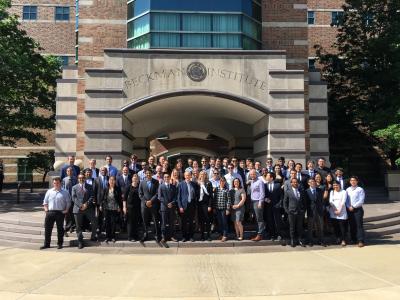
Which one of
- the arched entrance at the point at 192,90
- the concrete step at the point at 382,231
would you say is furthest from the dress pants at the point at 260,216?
the arched entrance at the point at 192,90

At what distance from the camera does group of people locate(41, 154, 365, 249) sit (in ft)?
33.7

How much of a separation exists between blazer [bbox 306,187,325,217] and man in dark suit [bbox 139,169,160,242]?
3.68 meters

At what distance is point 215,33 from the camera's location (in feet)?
53.0

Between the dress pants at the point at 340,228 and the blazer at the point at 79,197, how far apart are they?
19.7ft

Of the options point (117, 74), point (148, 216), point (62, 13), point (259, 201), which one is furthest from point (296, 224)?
point (62, 13)

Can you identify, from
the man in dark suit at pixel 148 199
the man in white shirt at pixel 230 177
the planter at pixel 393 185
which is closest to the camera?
the man in dark suit at pixel 148 199

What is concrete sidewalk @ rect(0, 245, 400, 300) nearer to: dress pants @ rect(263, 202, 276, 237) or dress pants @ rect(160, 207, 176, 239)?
dress pants @ rect(160, 207, 176, 239)

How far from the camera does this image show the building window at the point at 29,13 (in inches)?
1444

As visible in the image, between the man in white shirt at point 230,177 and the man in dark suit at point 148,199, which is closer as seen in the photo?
the man in dark suit at point 148,199

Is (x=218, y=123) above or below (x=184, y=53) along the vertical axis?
below

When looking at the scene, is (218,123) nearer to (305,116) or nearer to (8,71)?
(305,116)

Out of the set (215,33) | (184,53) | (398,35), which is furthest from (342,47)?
(184,53)

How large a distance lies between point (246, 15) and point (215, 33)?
147 cm

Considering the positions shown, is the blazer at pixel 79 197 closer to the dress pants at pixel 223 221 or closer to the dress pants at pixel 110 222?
the dress pants at pixel 110 222
